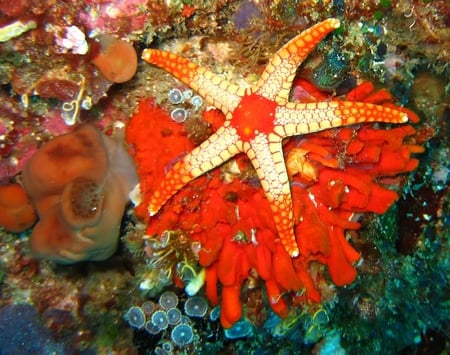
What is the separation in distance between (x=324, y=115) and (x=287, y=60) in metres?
0.70

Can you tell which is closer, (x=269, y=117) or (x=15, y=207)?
(x=269, y=117)

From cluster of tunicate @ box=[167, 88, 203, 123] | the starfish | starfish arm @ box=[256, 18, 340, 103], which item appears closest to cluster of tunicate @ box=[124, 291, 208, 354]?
the starfish

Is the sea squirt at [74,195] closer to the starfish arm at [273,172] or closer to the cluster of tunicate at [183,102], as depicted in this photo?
the cluster of tunicate at [183,102]

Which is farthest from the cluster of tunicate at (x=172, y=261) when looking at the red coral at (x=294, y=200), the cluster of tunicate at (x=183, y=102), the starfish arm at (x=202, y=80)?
the starfish arm at (x=202, y=80)

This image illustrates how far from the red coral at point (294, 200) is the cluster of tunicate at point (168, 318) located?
0.88 m

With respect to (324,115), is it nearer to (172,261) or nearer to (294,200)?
(294,200)

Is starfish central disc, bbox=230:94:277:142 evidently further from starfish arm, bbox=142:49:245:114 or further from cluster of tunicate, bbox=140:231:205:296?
cluster of tunicate, bbox=140:231:205:296

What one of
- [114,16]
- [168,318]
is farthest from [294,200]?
[114,16]

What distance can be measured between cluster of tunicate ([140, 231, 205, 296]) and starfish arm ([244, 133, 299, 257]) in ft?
4.10

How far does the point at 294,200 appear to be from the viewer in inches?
171

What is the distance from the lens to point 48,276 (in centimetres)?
557

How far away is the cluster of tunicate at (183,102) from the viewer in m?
4.40

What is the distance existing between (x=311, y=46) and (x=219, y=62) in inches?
46.0

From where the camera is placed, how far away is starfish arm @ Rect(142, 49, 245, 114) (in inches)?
160
